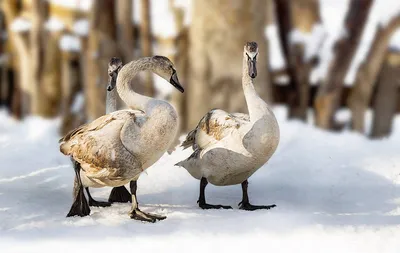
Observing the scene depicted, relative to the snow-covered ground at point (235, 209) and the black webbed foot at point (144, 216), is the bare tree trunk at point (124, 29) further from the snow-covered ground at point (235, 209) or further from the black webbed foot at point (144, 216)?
the black webbed foot at point (144, 216)

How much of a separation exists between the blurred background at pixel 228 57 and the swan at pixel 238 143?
424 centimetres

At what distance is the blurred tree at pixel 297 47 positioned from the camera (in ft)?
40.3

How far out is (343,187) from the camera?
6965mm

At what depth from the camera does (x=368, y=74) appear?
1197 centimetres

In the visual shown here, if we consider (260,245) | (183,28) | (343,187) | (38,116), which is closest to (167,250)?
(260,245)

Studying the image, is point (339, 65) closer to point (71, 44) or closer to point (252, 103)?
point (252, 103)

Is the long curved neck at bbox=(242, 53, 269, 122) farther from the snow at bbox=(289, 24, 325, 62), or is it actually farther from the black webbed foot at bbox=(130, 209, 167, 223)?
the snow at bbox=(289, 24, 325, 62)

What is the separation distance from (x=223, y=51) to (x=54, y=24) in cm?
821

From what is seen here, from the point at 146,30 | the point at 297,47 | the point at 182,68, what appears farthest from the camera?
the point at 146,30

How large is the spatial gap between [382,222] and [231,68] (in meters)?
4.95

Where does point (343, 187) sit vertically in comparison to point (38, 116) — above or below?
below

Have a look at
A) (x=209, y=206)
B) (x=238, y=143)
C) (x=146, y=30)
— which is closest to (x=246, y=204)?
(x=209, y=206)

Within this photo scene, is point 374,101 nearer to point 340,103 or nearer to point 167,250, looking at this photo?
point 340,103

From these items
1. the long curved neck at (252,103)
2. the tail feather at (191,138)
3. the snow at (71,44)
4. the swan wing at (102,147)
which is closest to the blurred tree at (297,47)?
the snow at (71,44)
